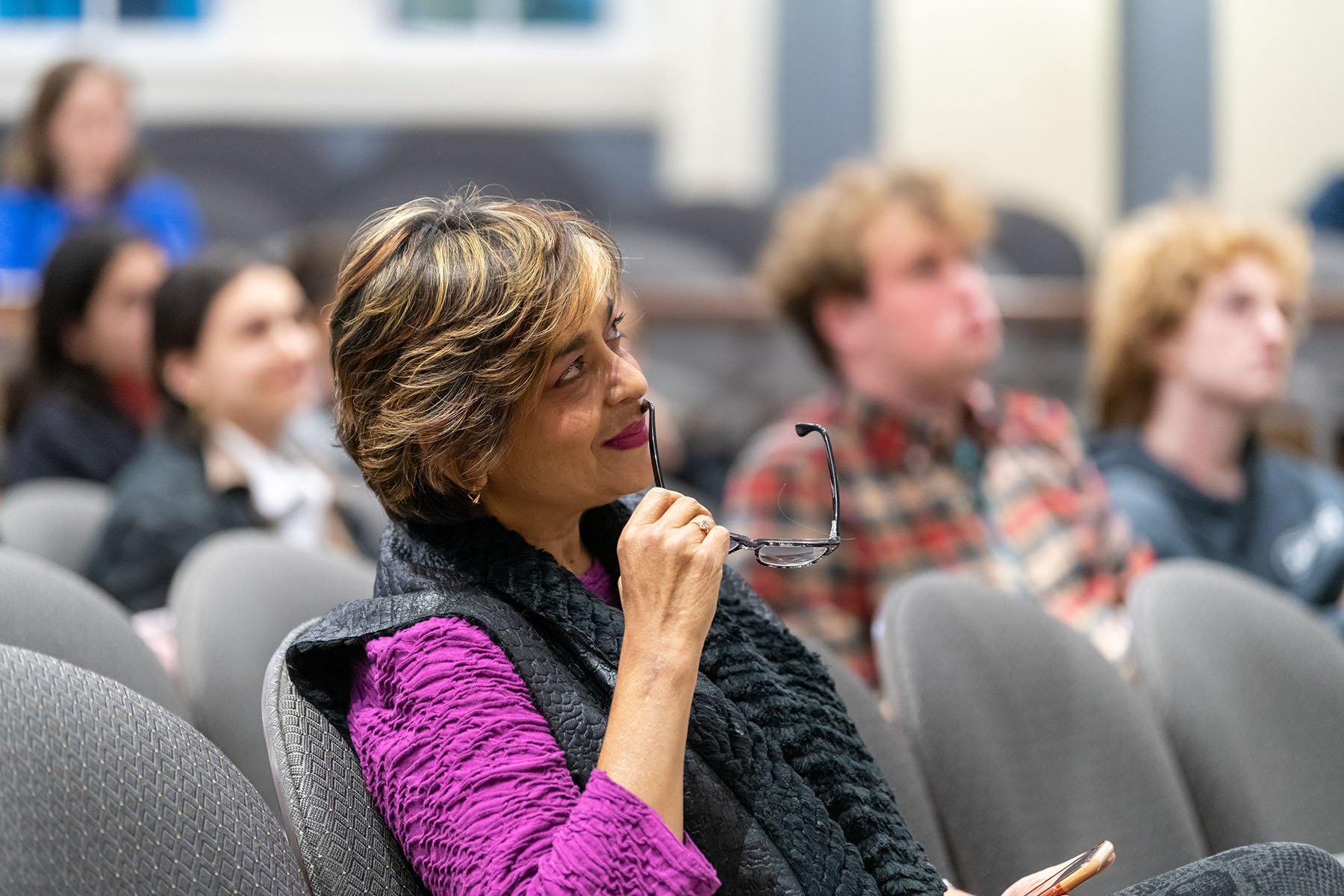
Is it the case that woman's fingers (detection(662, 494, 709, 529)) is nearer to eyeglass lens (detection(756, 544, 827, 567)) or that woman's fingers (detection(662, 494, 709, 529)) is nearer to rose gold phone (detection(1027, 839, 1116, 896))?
eyeglass lens (detection(756, 544, 827, 567))

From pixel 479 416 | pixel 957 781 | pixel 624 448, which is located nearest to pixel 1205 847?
pixel 957 781

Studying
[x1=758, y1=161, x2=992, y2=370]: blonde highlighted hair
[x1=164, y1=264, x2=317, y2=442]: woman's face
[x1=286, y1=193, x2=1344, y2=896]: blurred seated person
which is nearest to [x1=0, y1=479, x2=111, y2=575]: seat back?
[x1=164, y1=264, x2=317, y2=442]: woman's face

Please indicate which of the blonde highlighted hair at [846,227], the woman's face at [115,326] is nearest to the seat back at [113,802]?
the blonde highlighted hair at [846,227]

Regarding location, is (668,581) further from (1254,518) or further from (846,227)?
(1254,518)

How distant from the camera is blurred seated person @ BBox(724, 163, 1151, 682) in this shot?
2.02 meters

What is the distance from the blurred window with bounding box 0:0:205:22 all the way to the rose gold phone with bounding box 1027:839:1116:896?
5108 mm

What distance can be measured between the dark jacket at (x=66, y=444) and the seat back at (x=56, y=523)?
1.18 feet

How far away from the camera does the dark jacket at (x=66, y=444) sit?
242cm

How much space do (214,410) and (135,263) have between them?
0.62m

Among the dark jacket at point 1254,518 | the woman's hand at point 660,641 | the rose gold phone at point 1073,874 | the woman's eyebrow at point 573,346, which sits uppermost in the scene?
the woman's eyebrow at point 573,346

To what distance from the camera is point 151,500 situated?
1.91 meters

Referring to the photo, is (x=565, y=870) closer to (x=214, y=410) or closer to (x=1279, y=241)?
(x=214, y=410)

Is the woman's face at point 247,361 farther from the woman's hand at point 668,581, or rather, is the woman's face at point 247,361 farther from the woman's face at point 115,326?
the woman's hand at point 668,581

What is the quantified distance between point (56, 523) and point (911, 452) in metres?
1.24
